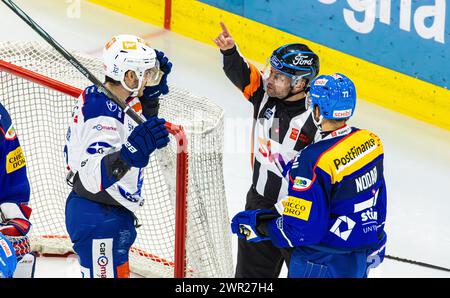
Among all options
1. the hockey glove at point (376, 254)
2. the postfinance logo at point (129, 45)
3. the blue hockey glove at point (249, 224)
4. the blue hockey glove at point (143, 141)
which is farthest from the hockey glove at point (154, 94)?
the hockey glove at point (376, 254)

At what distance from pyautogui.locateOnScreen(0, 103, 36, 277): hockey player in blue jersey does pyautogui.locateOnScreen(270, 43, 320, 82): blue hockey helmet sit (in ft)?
4.67

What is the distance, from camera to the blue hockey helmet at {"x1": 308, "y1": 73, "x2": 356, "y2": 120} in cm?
425

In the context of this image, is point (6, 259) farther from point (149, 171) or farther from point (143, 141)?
point (149, 171)

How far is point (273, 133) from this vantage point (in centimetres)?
508

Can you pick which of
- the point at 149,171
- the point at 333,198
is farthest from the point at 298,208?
the point at 149,171

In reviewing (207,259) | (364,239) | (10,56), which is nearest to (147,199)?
(207,259)

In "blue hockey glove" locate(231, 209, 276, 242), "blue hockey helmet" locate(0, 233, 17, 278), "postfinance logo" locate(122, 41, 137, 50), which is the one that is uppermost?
"postfinance logo" locate(122, 41, 137, 50)

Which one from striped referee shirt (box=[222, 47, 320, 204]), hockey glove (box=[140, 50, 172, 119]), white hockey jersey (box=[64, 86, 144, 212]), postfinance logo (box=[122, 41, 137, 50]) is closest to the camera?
white hockey jersey (box=[64, 86, 144, 212])

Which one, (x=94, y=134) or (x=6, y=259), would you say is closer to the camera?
(x=6, y=259)

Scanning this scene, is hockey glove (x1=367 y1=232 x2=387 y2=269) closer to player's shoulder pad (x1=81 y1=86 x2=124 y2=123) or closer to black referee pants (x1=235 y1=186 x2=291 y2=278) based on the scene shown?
black referee pants (x1=235 y1=186 x2=291 y2=278)

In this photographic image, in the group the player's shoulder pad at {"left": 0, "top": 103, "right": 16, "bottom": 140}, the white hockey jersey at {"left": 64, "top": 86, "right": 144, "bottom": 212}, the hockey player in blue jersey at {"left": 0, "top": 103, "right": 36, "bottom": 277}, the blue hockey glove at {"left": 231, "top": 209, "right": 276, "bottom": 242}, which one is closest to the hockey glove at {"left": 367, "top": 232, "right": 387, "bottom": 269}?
the blue hockey glove at {"left": 231, "top": 209, "right": 276, "bottom": 242}

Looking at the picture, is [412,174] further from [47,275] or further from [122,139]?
[122,139]

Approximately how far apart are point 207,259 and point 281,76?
0.96m

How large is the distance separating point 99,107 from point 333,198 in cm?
103
